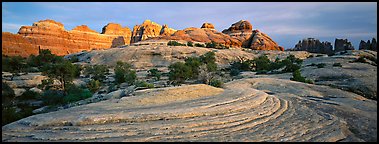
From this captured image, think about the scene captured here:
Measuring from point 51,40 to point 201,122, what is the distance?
76.6 metres

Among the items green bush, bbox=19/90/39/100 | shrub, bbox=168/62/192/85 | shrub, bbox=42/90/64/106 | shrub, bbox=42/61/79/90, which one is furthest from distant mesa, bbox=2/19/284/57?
shrub, bbox=42/90/64/106

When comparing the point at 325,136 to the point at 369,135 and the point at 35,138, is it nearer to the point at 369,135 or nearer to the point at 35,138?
the point at 369,135

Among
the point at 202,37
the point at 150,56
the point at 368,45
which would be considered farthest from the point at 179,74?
the point at 368,45

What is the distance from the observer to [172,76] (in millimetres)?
16844

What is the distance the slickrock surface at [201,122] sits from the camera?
479 cm

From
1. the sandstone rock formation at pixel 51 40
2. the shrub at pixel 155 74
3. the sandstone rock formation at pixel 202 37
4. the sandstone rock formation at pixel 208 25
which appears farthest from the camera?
the sandstone rock formation at pixel 208 25

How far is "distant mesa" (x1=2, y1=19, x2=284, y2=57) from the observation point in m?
59.8

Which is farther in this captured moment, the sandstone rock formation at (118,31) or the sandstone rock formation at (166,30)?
the sandstone rock formation at (118,31)

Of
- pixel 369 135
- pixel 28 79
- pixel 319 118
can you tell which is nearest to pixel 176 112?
pixel 319 118

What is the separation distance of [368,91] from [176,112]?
12.2m

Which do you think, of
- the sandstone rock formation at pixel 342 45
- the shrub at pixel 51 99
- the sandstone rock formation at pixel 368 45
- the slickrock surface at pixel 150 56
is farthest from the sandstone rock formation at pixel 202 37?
the shrub at pixel 51 99

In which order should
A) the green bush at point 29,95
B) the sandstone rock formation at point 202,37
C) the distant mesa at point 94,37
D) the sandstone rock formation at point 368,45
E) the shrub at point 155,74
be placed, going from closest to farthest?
the green bush at point 29,95 < the shrub at point 155,74 < the sandstone rock formation at point 368,45 < the sandstone rock formation at point 202,37 < the distant mesa at point 94,37

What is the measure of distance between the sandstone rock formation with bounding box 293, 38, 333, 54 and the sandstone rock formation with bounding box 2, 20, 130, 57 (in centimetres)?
6510

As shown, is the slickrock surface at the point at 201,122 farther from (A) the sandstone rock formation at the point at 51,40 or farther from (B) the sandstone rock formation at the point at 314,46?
(B) the sandstone rock formation at the point at 314,46
